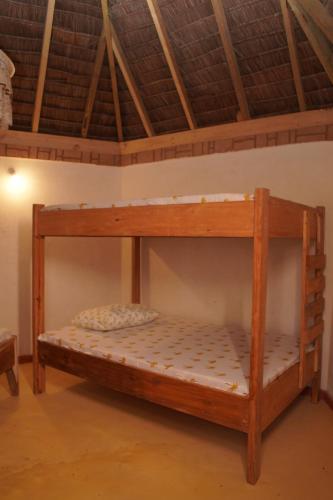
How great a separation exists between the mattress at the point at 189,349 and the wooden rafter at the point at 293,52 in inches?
77.0

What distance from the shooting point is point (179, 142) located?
418cm

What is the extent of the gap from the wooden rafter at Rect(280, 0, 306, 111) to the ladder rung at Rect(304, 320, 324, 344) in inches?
69.5

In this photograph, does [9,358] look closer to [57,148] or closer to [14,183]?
[14,183]

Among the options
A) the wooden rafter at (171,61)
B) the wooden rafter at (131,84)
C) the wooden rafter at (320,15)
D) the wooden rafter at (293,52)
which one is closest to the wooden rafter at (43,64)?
the wooden rafter at (131,84)

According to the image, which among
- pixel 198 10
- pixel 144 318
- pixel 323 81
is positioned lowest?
pixel 144 318

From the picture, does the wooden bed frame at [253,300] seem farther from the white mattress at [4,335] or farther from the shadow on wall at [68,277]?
the shadow on wall at [68,277]

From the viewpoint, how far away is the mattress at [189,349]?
2.44m

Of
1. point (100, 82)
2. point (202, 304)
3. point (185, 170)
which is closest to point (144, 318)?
point (202, 304)

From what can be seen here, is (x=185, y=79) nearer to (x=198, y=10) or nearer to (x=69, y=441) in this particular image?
(x=198, y=10)

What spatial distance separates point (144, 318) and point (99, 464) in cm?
145

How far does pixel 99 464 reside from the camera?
7.89 feet

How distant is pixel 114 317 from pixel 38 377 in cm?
79

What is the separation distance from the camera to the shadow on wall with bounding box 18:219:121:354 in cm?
420

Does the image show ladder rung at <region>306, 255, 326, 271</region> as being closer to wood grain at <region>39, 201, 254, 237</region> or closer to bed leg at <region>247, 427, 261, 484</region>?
wood grain at <region>39, 201, 254, 237</region>
